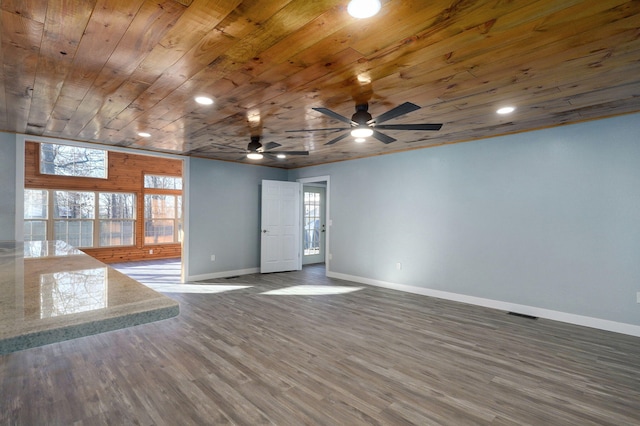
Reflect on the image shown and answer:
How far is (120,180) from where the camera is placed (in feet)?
27.4

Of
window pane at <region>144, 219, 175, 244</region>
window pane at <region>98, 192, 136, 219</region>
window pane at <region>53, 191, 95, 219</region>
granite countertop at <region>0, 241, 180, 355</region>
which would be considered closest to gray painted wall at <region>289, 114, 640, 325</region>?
granite countertop at <region>0, 241, 180, 355</region>

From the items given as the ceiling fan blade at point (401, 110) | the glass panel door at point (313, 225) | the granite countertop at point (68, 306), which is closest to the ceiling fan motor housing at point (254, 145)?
the ceiling fan blade at point (401, 110)

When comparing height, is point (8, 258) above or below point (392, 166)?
below

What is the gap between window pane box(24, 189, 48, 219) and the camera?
7.28 meters

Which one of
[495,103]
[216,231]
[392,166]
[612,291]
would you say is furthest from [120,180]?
[612,291]

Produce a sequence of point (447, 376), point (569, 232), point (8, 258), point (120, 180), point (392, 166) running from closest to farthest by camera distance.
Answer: point (8, 258) → point (447, 376) → point (569, 232) → point (392, 166) → point (120, 180)

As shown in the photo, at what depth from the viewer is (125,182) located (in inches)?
332

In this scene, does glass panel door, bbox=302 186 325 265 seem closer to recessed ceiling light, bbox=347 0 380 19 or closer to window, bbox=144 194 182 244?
window, bbox=144 194 182 244

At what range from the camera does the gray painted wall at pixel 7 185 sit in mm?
4293

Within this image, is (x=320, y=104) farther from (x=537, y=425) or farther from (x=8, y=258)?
(x=537, y=425)

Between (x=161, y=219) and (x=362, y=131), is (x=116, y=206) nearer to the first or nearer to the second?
(x=161, y=219)

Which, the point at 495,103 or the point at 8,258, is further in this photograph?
the point at 495,103

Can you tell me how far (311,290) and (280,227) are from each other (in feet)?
6.64

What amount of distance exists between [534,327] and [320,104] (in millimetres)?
3432
